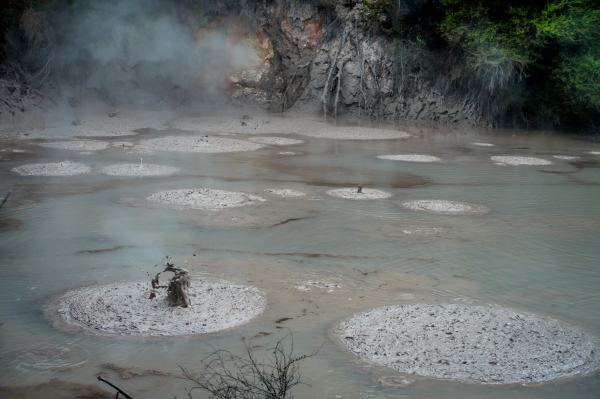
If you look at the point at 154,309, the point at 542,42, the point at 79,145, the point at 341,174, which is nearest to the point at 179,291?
the point at 154,309

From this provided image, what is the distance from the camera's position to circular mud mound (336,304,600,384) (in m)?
2.98

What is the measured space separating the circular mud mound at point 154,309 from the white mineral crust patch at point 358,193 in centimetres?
323

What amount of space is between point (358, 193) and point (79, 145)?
228 inches

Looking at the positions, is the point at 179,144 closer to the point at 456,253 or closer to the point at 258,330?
the point at 456,253

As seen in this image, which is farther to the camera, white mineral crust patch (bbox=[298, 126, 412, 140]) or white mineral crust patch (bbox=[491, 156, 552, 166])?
white mineral crust patch (bbox=[298, 126, 412, 140])

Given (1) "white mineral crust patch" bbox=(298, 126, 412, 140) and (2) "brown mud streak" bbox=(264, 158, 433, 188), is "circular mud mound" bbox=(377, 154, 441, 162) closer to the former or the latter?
(2) "brown mud streak" bbox=(264, 158, 433, 188)

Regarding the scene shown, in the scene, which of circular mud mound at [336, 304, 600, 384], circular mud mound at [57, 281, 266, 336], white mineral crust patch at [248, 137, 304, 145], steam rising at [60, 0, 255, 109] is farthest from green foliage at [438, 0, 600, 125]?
circular mud mound at [57, 281, 266, 336]

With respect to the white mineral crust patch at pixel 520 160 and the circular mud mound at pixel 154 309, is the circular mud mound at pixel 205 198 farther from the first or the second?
the white mineral crust patch at pixel 520 160

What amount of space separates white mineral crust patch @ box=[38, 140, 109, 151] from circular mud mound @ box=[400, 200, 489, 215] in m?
6.02

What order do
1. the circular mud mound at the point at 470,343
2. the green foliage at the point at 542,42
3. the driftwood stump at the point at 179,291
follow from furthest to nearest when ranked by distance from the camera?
1. the green foliage at the point at 542,42
2. the driftwood stump at the point at 179,291
3. the circular mud mound at the point at 470,343

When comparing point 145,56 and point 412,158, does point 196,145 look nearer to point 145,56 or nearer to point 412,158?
point 412,158

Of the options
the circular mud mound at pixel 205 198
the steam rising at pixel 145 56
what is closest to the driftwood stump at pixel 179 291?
the circular mud mound at pixel 205 198

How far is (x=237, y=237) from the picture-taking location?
5418mm

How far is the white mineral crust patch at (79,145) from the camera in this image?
1027 cm
